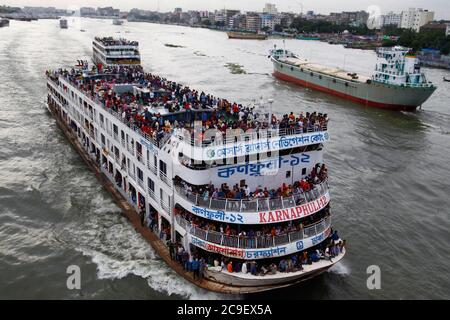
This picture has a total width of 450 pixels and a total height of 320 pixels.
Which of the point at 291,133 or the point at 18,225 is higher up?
the point at 291,133

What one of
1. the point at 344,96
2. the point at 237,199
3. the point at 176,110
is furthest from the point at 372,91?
the point at 237,199

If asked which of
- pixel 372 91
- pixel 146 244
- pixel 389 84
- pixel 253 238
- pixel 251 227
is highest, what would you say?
pixel 389 84

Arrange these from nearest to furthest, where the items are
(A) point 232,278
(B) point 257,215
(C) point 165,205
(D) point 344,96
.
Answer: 1. (B) point 257,215
2. (A) point 232,278
3. (C) point 165,205
4. (D) point 344,96

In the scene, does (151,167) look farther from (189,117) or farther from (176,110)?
(176,110)

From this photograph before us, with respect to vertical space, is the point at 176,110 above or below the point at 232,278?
above
